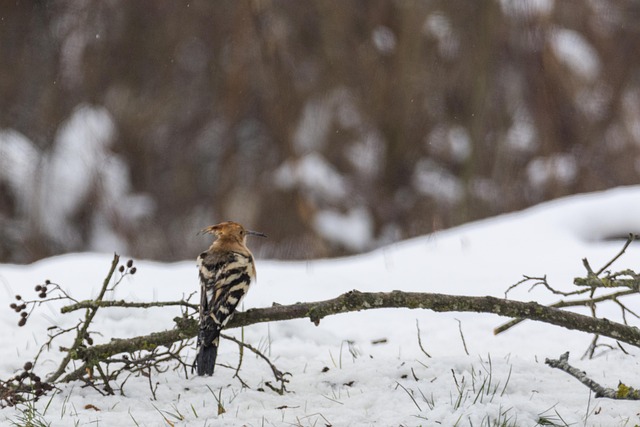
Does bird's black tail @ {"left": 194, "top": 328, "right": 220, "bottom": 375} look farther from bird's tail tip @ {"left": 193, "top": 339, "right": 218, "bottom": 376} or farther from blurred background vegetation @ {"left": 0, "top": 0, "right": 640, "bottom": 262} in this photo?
blurred background vegetation @ {"left": 0, "top": 0, "right": 640, "bottom": 262}

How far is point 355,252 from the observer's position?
1115 cm

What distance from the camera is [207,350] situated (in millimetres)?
3648

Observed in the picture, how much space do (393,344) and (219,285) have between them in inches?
58.9

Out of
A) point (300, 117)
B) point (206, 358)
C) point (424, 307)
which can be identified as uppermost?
point (300, 117)

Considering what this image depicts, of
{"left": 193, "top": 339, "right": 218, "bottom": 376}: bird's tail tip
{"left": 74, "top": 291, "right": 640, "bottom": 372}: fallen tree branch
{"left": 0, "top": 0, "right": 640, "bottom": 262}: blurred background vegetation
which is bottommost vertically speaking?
{"left": 193, "top": 339, "right": 218, "bottom": 376}: bird's tail tip

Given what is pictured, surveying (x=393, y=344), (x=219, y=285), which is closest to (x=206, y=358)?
(x=219, y=285)

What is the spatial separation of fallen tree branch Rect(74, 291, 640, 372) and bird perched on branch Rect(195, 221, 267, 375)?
0.43 feet

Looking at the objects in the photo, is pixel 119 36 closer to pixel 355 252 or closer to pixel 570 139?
pixel 355 252

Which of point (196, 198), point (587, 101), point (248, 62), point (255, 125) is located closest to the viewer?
point (248, 62)

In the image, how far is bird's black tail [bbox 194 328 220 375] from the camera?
3621mm

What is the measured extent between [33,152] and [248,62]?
282cm

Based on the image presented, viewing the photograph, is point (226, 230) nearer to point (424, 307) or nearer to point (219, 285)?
point (219, 285)

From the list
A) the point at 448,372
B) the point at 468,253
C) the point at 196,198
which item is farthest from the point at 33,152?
the point at 448,372

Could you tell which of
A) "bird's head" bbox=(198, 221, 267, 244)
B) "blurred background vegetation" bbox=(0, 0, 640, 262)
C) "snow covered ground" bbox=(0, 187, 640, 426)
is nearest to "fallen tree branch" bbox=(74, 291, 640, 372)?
"snow covered ground" bbox=(0, 187, 640, 426)
